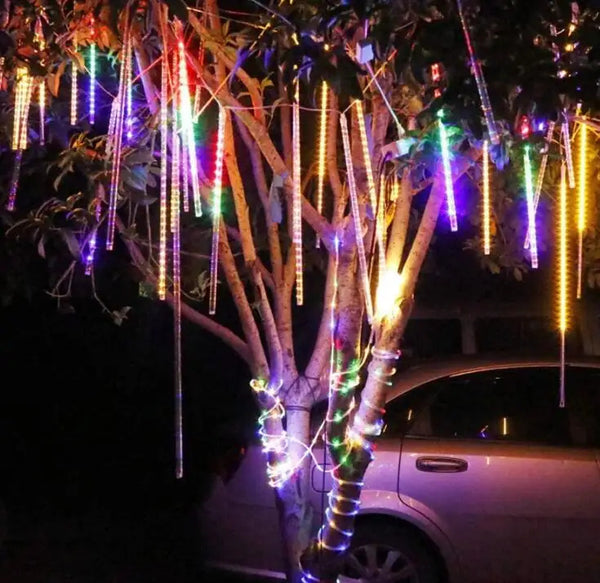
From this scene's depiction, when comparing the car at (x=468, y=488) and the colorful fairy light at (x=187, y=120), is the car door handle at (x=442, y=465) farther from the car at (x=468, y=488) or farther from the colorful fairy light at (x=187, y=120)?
the colorful fairy light at (x=187, y=120)

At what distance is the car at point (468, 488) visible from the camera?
4.86 metres

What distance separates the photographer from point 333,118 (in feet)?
13.4

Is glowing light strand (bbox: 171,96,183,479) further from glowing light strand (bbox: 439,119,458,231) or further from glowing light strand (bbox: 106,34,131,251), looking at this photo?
glowing light strand (bbox: 439,119,458,231)

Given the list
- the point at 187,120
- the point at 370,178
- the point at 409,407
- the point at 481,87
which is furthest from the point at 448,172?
the point at 409,407

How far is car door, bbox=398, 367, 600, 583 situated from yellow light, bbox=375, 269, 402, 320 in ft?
5.69

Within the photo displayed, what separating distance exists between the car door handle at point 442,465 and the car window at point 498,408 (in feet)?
0.54

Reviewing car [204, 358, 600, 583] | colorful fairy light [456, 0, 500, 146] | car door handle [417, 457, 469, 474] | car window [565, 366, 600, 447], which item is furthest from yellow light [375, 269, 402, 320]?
car window [565, 366, 600, 447]

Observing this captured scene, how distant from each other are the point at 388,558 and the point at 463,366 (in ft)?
3.84

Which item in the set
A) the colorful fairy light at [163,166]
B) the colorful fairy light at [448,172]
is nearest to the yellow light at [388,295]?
the colorful fairy light at [448,172]

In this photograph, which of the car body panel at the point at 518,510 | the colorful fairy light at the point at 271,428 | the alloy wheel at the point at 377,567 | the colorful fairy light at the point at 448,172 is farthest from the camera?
the alloy wheel at the point at 377,567

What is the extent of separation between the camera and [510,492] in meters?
4.89

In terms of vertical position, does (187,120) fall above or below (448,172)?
above

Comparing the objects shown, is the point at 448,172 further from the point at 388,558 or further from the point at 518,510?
the point at 388,558

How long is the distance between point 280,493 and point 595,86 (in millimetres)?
2051
